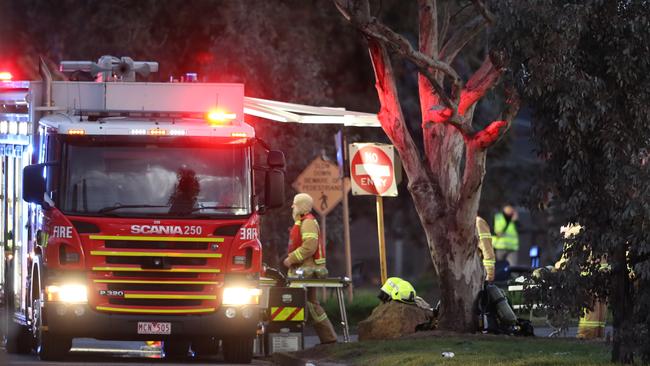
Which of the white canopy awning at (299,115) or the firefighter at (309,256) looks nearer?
the firefighter at (309,256)

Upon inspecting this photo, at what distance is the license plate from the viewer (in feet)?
54.9

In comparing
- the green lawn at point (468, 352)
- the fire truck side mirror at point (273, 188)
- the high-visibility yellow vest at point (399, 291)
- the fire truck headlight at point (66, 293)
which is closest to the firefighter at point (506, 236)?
the high-visibility yellow vest at point (399, 291)

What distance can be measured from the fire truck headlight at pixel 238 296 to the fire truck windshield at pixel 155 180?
2.65ft

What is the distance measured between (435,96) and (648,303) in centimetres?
635

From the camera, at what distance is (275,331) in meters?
18.6

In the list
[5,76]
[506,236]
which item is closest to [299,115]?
[5,76]

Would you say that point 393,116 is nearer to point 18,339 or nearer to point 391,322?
point 391,322

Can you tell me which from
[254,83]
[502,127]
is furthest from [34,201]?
[254,83]

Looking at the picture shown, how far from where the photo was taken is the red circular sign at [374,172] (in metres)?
22.0

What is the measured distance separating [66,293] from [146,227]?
3.50 ft

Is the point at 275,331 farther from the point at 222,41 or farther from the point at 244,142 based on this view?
the point at 222,41

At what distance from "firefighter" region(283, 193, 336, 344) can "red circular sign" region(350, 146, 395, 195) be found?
8.95 feet

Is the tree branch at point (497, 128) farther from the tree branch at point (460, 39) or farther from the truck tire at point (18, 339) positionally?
the truck tire at point (18, 339)

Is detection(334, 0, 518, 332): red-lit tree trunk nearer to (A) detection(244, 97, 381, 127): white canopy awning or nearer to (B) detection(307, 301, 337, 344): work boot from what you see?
(A) detection(244, 97, 381, 127): white canopy awning
